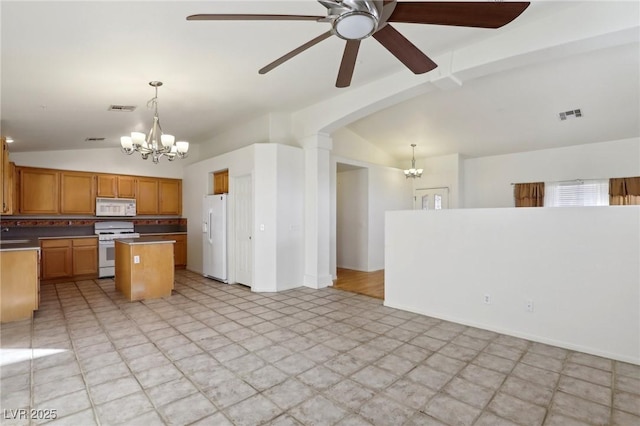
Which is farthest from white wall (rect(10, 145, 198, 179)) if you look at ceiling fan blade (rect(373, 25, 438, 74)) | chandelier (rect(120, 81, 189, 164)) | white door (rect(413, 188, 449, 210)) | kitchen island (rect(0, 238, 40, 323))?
ceiling fan blade (rect(373, 25, 438, 74))

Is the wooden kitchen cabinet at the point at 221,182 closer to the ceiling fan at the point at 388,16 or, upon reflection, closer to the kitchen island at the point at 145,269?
the kitchen island at the point at 145,269

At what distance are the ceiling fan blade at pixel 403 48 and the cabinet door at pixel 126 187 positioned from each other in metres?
6.88

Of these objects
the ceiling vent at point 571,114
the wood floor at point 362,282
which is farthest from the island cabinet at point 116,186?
the ceiling vent at point 571,114

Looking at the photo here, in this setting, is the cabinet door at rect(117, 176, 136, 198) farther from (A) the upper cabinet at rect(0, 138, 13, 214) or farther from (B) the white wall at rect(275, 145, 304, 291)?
(B) the white wall at rect(275, 145, 304, 291)

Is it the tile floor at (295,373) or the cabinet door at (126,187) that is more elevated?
the cabinet door at (126,187)

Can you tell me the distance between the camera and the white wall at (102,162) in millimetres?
6336

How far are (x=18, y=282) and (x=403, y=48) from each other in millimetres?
5139

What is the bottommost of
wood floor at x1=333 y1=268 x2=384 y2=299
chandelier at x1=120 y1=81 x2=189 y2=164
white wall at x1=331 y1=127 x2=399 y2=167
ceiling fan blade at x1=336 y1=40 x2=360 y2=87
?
wood floor at x1=333 y1=268 x2=384 y2=299

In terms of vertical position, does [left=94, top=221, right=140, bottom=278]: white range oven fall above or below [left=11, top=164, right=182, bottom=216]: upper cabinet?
below

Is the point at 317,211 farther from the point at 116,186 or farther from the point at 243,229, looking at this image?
the point at 116,186

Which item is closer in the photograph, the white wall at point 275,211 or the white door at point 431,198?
the white wall at point 275,211

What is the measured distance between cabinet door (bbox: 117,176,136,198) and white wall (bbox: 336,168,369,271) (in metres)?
4.72

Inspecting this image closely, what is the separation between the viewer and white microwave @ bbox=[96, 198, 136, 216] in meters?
6.85

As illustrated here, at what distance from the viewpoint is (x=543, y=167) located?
23.2ft
